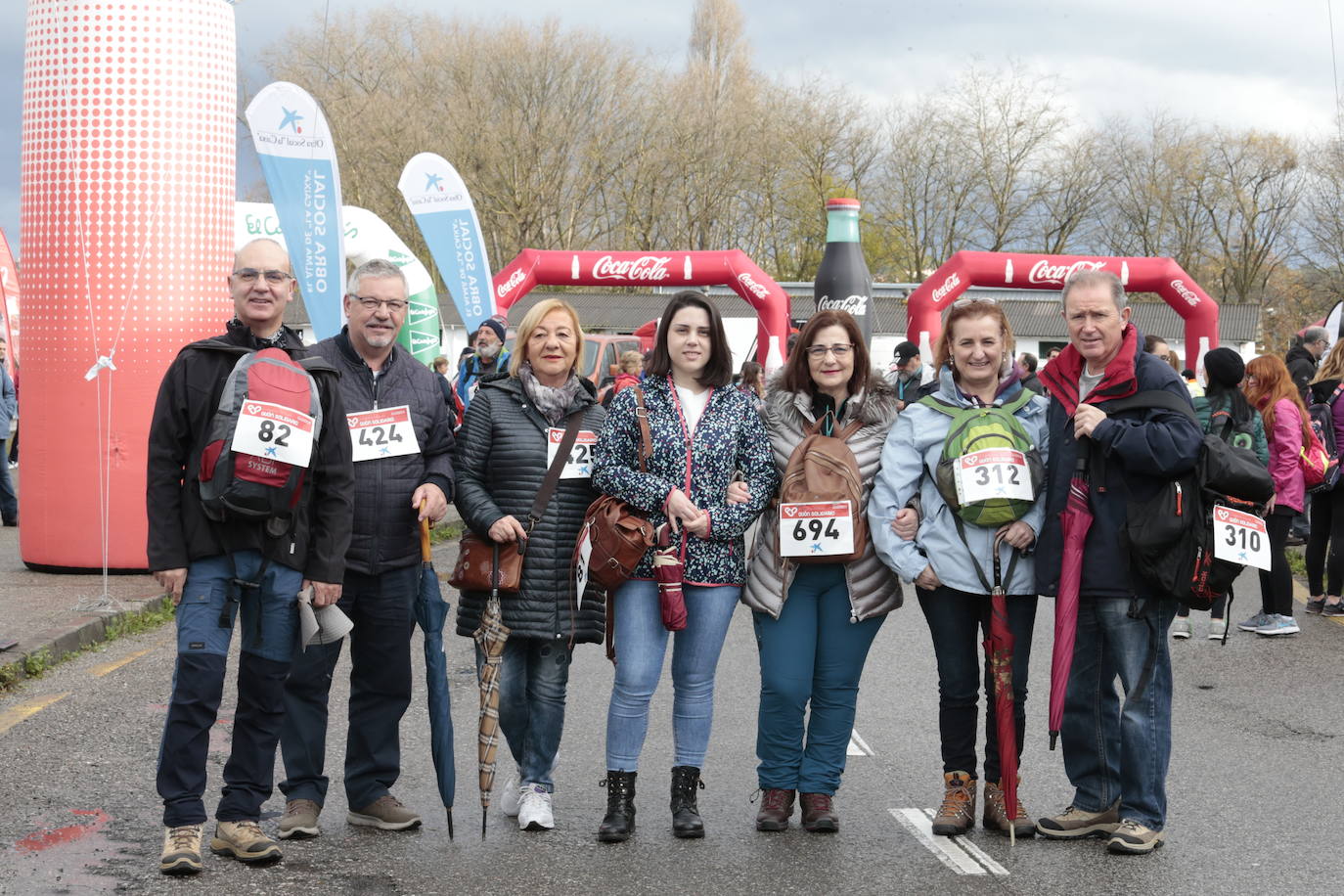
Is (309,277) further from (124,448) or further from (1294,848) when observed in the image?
(1294,848)

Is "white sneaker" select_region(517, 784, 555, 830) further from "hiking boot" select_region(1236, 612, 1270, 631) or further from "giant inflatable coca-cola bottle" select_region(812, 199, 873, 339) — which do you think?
"giant inflatable coca-cola bottle" select_region(812, 199, 873, 339)

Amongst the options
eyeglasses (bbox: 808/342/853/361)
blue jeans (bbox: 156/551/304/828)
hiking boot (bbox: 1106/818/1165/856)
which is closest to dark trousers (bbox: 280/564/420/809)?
blue jeans (bbox: 156/551/304/828)

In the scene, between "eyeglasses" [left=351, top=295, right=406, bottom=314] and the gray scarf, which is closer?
"eyeglasses" [left=351, top=295, right=406, bottom=314]

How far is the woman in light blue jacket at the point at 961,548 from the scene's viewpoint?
5195 millimetres

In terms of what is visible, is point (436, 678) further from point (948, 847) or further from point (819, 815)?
point (948, 847)

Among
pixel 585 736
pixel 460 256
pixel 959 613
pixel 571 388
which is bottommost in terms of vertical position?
pixel 585 736

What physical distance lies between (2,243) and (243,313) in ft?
58.9

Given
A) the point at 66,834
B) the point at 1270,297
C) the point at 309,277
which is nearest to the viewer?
the point at 66,834

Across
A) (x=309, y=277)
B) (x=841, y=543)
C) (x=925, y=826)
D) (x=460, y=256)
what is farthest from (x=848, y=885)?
(x=460, y=256)

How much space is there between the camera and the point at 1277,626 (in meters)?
9.90

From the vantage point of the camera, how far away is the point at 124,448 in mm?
11156

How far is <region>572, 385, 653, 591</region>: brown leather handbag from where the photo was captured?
506 cm

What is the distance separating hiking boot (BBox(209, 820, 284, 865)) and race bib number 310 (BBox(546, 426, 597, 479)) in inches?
61.7

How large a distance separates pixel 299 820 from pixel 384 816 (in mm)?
299
